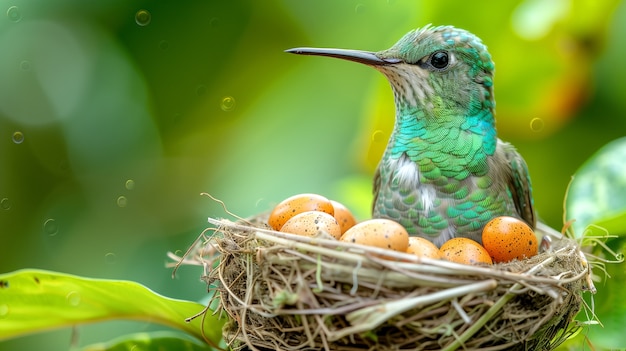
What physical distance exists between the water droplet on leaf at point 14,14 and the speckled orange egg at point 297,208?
48.2 inches

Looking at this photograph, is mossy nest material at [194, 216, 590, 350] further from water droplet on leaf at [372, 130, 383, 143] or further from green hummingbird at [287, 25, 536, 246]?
water droplet on leaf at [372, 130, 383, 143]

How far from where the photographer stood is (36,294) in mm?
1309

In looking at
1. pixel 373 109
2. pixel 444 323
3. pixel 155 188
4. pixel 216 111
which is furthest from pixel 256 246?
pixel 216 111

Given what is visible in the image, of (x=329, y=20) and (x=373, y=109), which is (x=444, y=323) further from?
(x=329, y=20)

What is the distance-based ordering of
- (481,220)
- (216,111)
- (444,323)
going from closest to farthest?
(444,323), (481,220), (216,111)

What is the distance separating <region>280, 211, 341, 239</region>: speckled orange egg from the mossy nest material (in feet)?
0.31

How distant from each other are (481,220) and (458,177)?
0.36 ft

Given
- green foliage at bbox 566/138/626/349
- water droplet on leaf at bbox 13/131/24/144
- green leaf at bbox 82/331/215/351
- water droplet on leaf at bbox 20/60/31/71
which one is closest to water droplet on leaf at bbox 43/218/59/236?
water droplet on leaf at bbox 13/131/24/144

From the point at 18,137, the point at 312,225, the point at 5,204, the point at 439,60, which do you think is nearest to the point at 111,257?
the point at 5,204

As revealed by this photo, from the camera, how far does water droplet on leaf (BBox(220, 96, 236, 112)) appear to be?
2.68 m

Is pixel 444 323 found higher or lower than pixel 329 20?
lower

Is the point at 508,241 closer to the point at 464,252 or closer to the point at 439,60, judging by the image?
the point at 464,252

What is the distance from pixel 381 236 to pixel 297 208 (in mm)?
312

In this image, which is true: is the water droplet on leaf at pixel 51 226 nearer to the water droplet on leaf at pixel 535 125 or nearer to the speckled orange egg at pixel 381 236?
the speckled orange egg at pixel 381 236
